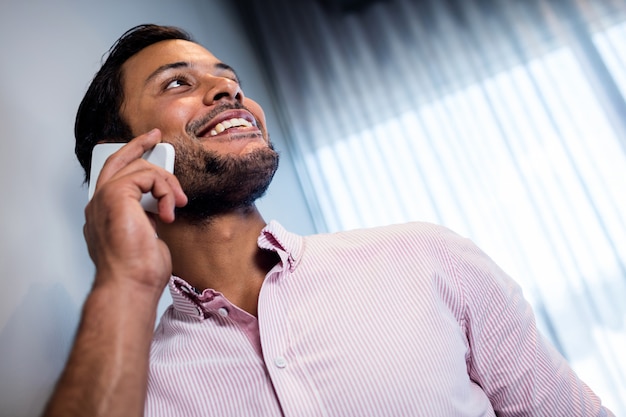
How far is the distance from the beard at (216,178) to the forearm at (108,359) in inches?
15.5

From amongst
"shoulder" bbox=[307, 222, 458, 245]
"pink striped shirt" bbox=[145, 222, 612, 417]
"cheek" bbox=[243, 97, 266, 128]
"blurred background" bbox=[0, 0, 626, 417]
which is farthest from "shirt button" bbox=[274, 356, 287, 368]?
"blurred background" bbox=[0, 0, 626, 417]

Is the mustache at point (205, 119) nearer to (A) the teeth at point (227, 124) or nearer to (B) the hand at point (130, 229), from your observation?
(A) the teeth at point (227, 124)

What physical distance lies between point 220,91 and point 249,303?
482 mm

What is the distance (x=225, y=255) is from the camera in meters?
1.08

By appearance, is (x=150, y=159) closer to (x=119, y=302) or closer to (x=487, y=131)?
(x=119, y=302)

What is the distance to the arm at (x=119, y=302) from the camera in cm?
63

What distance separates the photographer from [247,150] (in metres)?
1.10

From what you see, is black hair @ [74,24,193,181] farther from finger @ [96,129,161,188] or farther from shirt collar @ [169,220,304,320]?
shirt collar @ [169,220,304,320]

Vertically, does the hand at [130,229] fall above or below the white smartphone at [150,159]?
below

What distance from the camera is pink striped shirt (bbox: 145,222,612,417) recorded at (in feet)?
2.68

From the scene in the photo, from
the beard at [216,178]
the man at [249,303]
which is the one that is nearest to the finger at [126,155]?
the man at [249,303]

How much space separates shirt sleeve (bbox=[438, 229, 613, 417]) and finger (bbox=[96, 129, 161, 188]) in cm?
61

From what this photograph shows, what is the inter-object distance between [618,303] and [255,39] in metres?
2.17

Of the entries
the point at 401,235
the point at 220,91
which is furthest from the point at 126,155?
the point at 401,235
